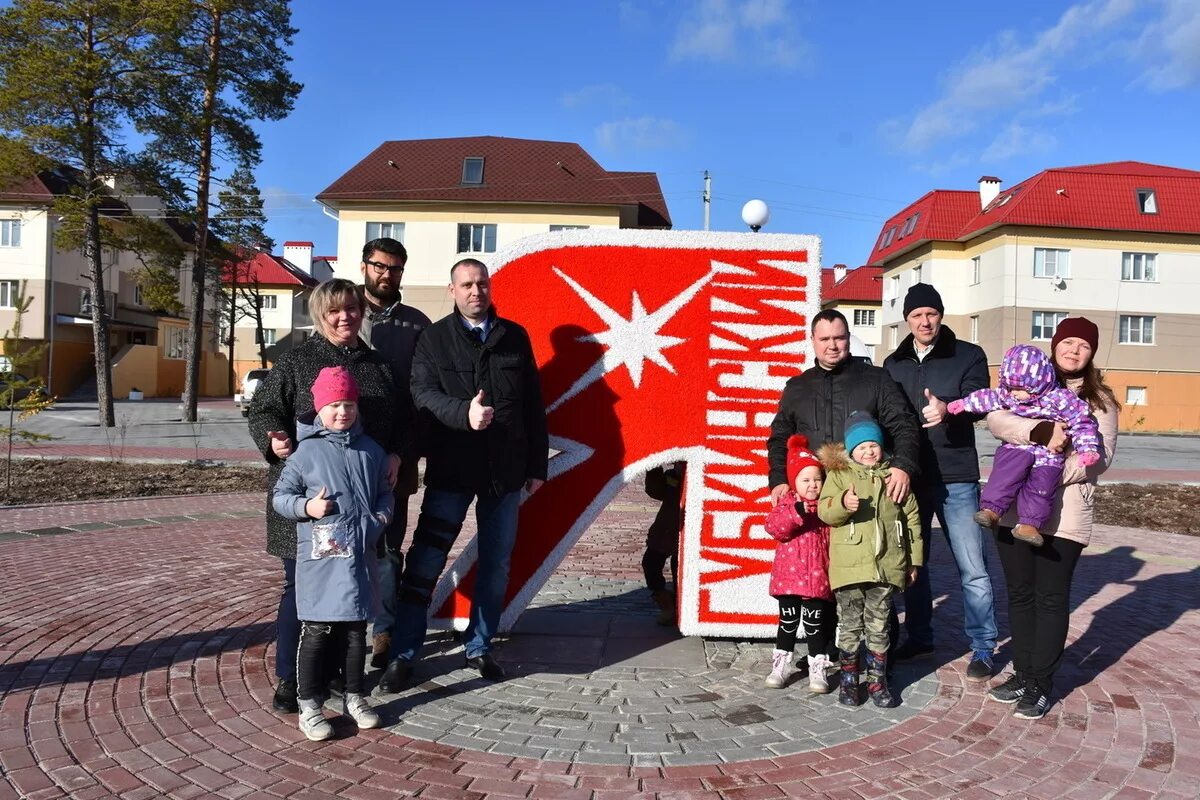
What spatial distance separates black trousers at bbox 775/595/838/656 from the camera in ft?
13.8

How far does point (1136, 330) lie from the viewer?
37.6 metres

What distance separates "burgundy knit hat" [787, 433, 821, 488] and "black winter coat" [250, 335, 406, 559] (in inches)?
76.6

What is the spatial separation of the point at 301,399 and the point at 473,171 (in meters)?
34.5

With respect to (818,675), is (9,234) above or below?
above

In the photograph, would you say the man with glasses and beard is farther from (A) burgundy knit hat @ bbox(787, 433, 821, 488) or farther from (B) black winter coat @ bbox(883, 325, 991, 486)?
(B) black winter coat @ bbox(883, 325, 991, 486)

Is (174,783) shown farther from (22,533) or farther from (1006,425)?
(22,533)

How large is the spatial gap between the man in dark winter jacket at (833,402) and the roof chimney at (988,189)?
4181cm

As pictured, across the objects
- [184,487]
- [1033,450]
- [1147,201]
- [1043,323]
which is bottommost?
[184,487]

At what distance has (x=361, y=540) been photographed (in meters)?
3.55

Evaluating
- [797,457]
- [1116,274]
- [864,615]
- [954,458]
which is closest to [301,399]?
[797,457]

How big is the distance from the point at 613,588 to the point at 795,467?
2.80 meters

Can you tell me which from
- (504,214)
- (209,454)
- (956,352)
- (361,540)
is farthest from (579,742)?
(504,214)

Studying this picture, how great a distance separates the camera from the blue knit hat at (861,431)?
3930mm

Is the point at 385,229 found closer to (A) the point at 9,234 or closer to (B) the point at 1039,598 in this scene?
(A) the point at 9,234
